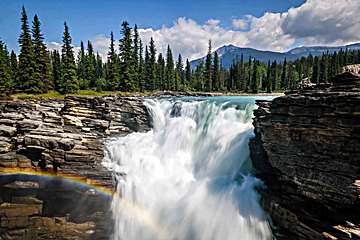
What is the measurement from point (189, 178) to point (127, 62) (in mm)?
38403

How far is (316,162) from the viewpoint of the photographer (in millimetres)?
11047

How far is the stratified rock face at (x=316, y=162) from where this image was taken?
984 cm

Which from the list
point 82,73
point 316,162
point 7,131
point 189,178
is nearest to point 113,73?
point 82,73

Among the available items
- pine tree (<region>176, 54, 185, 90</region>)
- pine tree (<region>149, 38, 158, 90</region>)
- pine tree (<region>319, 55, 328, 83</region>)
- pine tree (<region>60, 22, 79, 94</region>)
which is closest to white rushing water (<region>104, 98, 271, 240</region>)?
pine tree (<region>60, 22, 79, 94</region>)

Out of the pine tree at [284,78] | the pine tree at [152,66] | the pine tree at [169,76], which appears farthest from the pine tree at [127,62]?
the pine tree at [284,78]

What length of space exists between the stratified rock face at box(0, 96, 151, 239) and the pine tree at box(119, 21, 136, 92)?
2323cm

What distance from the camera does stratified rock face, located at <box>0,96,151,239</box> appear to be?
13453 millimetres

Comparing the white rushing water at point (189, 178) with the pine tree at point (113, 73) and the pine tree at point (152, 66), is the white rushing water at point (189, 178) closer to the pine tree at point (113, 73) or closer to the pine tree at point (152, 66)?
the pine tree at point (113, 73)

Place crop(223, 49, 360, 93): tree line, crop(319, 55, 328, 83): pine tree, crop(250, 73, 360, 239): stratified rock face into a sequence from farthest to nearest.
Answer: crop(319, 55, 328, 83): pine tree → crop(223, 49, 360, 93): tree line → crop(250, 73, 360, 239): stratified rock face

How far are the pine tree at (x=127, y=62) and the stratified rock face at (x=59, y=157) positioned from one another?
23230 millimetres

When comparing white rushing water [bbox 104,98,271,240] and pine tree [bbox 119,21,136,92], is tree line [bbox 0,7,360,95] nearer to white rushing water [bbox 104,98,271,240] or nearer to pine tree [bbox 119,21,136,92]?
pine tree [bbox 119,21,136,92]

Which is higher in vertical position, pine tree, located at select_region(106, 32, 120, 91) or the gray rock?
pine tree, located at select_region(106, 32, 120, 91)

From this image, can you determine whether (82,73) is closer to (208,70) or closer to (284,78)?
(208,70)

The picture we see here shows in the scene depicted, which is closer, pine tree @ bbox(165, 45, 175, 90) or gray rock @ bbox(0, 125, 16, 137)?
gray rock @ bbox(0, 125, 16, 137)
